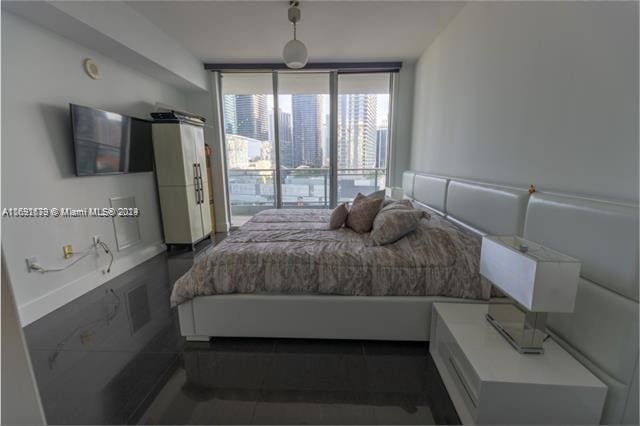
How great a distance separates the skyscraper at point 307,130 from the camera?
15.2ft

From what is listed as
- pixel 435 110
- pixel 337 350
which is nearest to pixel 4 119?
pixel 337 350

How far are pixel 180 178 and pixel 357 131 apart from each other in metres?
2.93

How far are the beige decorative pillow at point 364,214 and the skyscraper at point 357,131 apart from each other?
2.27 meters

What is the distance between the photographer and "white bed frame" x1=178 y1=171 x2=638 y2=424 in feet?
3.30

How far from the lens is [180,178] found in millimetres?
3727

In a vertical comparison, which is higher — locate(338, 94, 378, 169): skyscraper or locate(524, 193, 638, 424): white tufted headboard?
locate(338, 94, 378, 169): skyscraper

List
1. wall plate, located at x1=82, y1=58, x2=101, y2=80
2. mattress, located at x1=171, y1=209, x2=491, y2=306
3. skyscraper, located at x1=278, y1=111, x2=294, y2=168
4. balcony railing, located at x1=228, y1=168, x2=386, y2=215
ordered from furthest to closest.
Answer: balcony railing, located at x1=228, y1=168, x2=386, y2=215
skyscraper, located at x1=278, y1=111, x2=294, y2=168
wall plate, located at x1=82, y1=58, x2=101, y2=80
mattress, located at x1=171, y1=209, x2=491, y2=306

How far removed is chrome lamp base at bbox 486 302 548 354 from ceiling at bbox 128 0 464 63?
111 inches

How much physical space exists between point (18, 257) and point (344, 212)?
Result: 270 centimetres

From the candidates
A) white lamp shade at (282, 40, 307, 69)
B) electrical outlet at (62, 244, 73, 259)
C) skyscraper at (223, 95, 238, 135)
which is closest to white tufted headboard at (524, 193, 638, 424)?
white lamp shade at (282, 40, 307, 69)

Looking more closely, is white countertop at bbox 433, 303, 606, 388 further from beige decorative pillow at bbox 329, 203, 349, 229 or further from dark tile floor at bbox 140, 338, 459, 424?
beige decorative pillow at bbox 329, 203, 349, 229

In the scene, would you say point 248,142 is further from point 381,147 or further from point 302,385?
point 302,385

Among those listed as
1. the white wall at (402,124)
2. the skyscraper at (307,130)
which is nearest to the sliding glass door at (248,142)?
the skyscraper at (307,130)

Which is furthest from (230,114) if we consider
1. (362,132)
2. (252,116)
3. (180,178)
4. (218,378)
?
(218,378)
